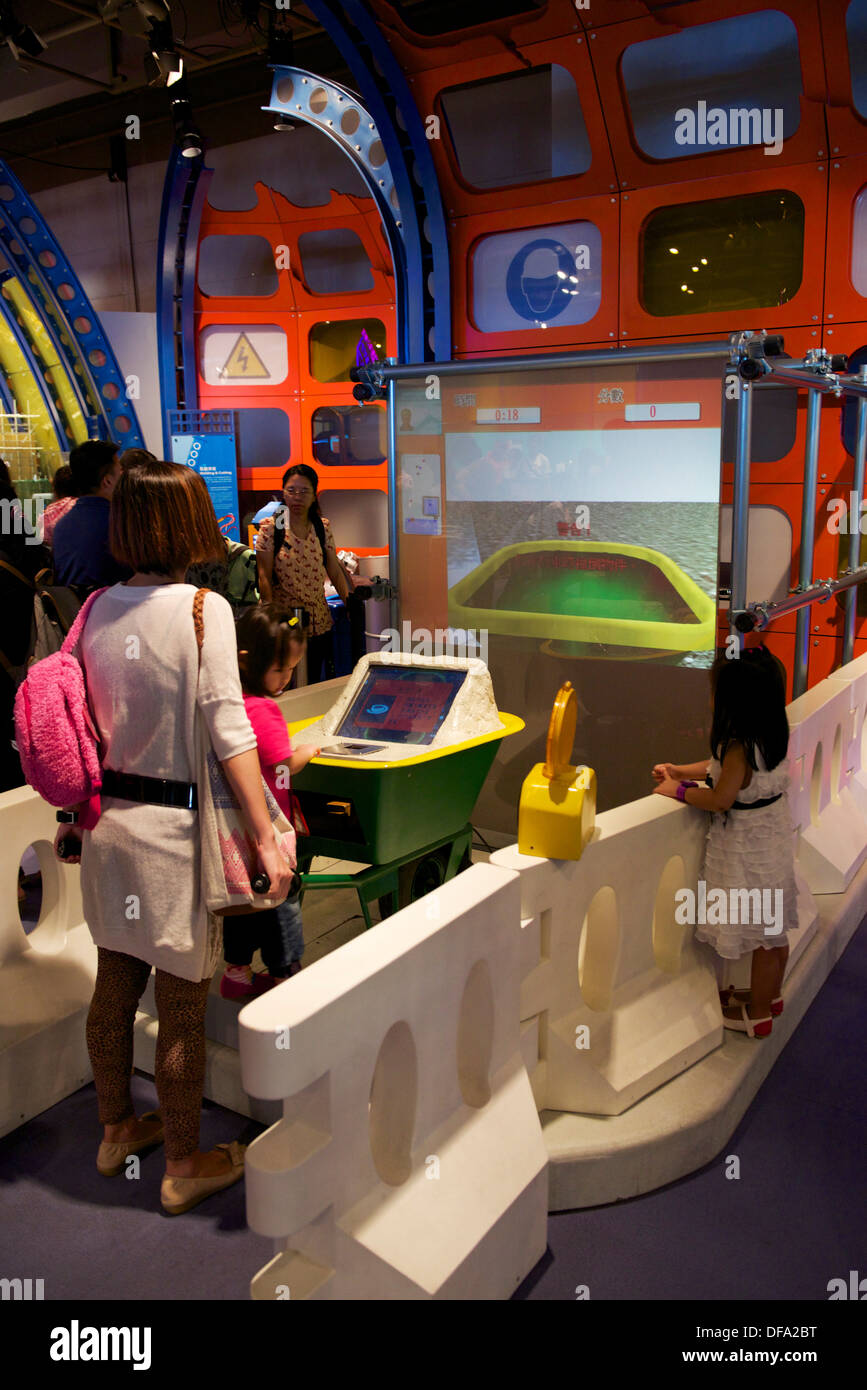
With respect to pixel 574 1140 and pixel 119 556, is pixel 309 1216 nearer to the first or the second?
pixel 574 1140

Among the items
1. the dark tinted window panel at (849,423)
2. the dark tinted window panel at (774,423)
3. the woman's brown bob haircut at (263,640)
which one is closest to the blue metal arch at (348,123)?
the dark tinted window panel at (774,423)

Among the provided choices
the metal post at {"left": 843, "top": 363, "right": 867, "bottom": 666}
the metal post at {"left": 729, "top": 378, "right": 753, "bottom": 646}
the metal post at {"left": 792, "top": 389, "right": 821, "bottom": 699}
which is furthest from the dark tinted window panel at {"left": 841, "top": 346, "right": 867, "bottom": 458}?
the metal post at {"left": 729, "top": 378, "right": 753, "bottom": 646}

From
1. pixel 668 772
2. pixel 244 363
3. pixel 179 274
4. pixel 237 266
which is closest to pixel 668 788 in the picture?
pixel 668 772

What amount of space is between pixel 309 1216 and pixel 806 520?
3.39 metres

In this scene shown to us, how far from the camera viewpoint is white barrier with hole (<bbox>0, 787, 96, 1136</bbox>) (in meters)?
2.84

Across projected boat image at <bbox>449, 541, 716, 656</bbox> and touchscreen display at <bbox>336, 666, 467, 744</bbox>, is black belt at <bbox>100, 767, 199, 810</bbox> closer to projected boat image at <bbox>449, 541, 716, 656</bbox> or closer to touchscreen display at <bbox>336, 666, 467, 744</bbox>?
touchscreen display at <bbox>336, 666, 467, 744</bbox>

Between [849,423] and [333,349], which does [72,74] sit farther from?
[849,423]

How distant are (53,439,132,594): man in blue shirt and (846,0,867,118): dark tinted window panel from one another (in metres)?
3.59

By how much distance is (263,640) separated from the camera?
2619 mm

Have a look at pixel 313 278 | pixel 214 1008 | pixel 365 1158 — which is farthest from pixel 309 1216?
pixel 313 278

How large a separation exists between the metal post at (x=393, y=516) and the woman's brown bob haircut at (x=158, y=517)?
2094mm

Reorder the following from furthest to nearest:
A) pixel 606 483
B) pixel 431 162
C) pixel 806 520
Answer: pixel 431 162
pixel 806 520
pixel 606 483

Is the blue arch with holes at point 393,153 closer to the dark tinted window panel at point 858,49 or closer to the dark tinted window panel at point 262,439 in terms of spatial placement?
the dark tinted window panel at point 858,49

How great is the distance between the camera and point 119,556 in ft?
7.63
